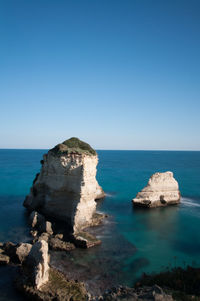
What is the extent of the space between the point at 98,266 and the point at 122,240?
582cm

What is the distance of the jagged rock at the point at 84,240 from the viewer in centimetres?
2167

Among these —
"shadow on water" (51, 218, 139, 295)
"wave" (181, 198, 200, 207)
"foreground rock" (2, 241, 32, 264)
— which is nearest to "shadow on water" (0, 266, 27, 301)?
"foreground rock" (2, 241, 32, 264)

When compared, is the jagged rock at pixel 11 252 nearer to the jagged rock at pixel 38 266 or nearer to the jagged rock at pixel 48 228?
the jagged rock at pixel 38 266

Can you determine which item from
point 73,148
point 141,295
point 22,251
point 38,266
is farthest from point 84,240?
point 73,148

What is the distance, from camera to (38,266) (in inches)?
597

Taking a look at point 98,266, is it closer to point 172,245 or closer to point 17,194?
point 172,245

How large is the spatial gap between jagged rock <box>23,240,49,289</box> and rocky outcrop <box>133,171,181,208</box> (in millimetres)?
22677

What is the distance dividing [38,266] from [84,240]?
7.10 meters

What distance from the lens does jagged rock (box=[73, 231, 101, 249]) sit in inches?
853

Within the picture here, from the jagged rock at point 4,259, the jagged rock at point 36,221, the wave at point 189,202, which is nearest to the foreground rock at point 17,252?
the jagged rock at point 4,259

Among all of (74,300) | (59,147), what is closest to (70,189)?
(59,147)

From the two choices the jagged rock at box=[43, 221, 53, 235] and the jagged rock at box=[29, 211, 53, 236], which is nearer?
the jagged rock at box=[43, 221, 53, 235]

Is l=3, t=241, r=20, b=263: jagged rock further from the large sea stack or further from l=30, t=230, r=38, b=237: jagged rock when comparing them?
the large sea stack

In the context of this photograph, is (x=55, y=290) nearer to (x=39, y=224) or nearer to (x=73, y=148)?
(x=39, y=224)
